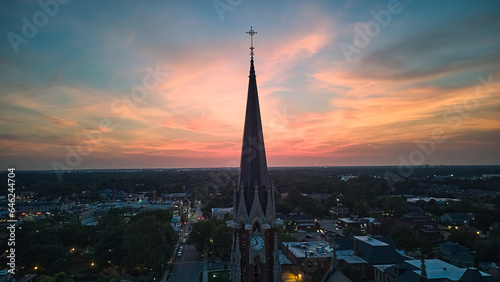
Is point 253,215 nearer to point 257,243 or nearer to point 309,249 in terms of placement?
point 257,243

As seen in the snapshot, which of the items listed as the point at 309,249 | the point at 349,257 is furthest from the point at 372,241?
the point at 309,249

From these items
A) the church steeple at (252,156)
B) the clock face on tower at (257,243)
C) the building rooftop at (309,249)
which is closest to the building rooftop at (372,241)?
the building rooftop at (309,249)

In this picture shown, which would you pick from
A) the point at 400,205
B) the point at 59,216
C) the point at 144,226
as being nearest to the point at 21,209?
the point at 59,216

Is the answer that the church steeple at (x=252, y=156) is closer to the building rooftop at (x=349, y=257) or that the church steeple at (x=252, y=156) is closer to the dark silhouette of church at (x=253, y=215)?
the dark silhouette of church at (x=253, y=215)

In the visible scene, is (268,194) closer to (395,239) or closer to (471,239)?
(395,239)

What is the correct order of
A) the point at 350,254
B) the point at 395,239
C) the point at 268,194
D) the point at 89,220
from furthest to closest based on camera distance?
the point at 89,220 → the point at 395,239 → the point at 350,254 → the point at 268,194

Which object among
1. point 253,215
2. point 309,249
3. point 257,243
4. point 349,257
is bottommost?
point 349,257

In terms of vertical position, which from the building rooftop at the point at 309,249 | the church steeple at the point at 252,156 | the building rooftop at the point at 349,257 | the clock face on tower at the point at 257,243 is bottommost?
the building rooftop at the point at 349,257

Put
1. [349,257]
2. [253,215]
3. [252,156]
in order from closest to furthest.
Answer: [253,215], [252,156], [349,257]
